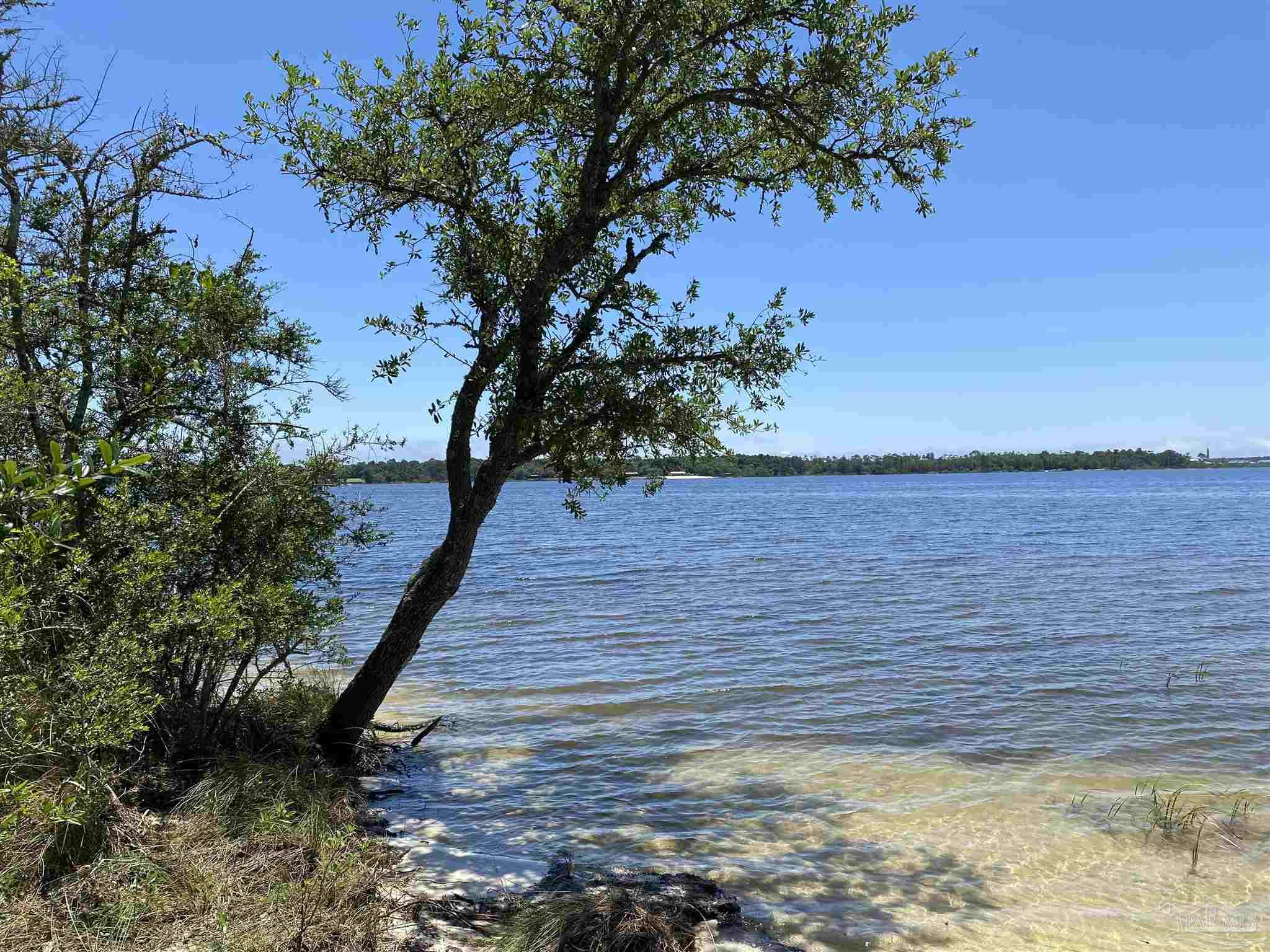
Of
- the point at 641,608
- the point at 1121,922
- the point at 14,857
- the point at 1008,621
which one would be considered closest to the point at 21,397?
the point at 14,857

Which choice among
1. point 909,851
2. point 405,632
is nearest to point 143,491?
point 405,632

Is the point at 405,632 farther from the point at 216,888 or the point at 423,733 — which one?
the point at 216,888

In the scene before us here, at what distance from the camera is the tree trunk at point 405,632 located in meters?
9.88

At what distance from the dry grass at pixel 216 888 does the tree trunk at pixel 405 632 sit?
2.55 metres

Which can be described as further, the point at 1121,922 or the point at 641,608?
the point at 641,608

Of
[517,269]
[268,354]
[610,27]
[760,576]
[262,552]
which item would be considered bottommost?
[760,576]

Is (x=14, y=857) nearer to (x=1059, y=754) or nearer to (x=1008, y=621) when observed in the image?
(x=1059, y=754)

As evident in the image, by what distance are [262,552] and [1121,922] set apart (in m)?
9.25

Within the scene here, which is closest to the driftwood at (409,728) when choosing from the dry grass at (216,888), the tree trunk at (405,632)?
the tree trunk at (405,632)

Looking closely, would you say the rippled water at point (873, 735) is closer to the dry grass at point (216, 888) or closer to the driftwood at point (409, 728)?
the driftwood at point (409, 728)

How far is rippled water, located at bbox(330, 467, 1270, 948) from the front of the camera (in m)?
7.95

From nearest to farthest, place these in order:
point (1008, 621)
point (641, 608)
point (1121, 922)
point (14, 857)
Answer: point (14, 857)
point (1121, 922)
point (1008, 621)
point (641, 608)

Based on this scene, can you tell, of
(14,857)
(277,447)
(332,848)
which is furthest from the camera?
(277,447)

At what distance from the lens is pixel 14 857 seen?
5500 mm
